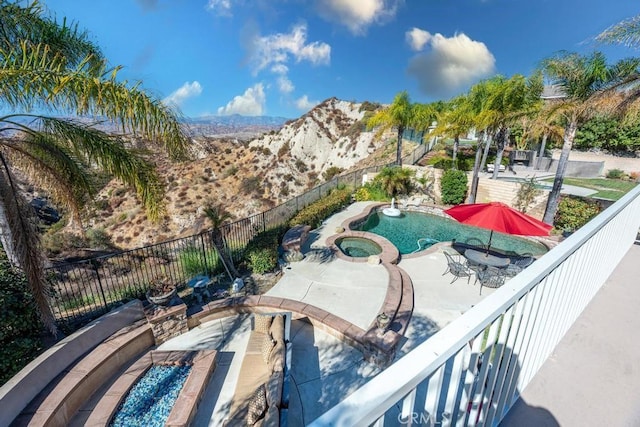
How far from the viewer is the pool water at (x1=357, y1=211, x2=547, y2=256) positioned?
11484 mm

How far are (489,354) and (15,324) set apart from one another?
6.78m

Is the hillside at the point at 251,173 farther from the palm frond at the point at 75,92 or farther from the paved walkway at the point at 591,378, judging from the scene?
the paved walkway at the point at 591,378

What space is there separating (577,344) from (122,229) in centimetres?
3747

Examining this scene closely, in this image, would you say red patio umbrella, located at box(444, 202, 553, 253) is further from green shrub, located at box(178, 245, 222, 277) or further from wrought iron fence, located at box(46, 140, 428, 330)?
green shrub, located at box(178, 245, 222, 277)

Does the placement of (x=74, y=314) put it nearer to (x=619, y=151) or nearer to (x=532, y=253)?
(x=532, y=253)

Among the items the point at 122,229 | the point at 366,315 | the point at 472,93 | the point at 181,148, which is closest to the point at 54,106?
the point at 181,148

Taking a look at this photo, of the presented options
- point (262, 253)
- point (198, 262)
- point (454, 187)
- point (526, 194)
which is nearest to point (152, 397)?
point (198, 262)

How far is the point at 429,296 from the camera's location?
7.63m

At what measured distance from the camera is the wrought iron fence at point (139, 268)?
604cm

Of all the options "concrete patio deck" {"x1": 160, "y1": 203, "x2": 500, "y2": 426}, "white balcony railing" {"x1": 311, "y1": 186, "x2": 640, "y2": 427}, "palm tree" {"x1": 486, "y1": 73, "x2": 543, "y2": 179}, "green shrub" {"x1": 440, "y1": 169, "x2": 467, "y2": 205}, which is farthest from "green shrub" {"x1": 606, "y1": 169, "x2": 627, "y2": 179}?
"white balcony railing" {"x1": 311, "y1": 186, "x2": 640, "y2": 427}

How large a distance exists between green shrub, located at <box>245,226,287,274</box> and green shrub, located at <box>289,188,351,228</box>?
Answer: 7.71 feet

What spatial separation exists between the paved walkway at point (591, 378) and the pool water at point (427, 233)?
820 centimetres

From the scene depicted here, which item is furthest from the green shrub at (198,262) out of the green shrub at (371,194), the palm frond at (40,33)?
the green shrub at (371,194)

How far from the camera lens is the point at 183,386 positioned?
4836mm
